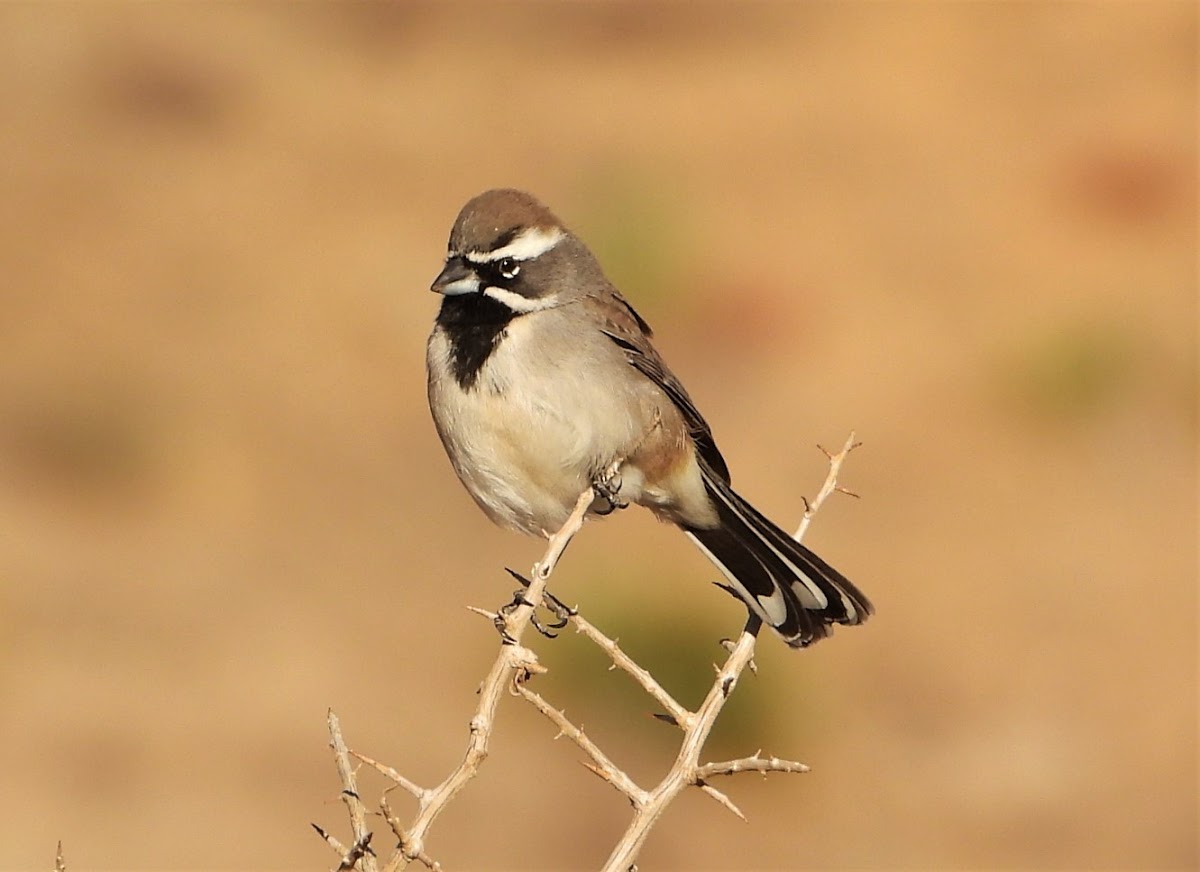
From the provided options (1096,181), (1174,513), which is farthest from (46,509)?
(1096,181)

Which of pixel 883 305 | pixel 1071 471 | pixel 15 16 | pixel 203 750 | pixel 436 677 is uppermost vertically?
pixel 15 16

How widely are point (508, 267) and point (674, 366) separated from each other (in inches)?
306

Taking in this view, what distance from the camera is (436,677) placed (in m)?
10.2

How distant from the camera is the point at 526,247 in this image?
18.2 feet

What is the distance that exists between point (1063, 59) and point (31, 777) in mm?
13150

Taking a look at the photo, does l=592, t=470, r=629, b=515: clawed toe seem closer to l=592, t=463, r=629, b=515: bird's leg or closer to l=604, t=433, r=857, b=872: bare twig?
l=592, t=463, r=629, b=515: bird's leg

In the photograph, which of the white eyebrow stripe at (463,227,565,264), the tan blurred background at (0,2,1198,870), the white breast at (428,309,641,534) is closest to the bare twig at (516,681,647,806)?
the white breast at (428,309,641,534)

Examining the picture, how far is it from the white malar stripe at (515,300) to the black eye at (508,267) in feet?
Result: 0.17

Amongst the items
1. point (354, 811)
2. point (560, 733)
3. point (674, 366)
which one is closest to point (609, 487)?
point (560, 733)

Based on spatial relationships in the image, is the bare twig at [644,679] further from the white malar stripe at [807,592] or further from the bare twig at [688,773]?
the white malar stripe at [807,592]

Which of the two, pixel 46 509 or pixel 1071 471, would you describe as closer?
pixel 46 509

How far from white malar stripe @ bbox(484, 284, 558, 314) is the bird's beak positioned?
6 centimetres

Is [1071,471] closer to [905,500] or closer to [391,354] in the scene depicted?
[905,500]

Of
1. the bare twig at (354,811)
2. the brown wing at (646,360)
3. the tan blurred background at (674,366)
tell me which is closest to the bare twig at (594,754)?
the bare twig at (354,811)
